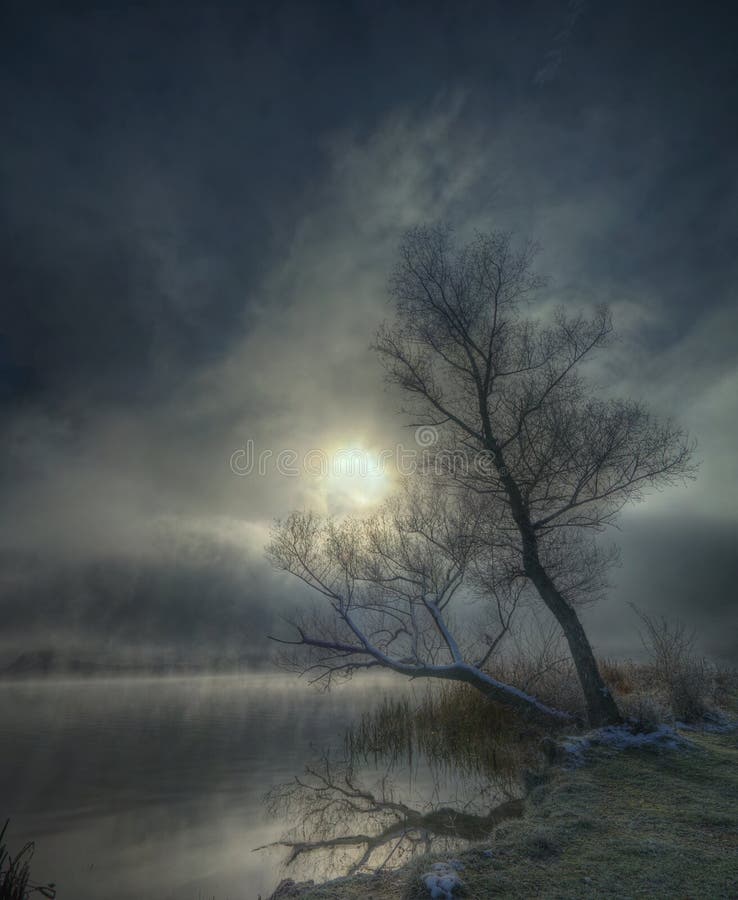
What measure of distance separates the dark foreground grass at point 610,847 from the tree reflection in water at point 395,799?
0.75 meters

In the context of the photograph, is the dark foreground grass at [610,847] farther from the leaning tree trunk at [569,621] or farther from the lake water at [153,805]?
the lake water at [153,805]

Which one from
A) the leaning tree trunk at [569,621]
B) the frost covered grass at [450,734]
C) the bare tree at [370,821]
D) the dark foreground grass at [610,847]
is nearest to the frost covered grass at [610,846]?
the dark foreground grass at [610,847]

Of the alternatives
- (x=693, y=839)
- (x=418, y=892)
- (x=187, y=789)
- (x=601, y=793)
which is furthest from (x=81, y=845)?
(x=693, y=839)

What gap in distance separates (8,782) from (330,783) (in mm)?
6555

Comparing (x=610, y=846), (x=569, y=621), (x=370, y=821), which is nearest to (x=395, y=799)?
(x=370, y=821)

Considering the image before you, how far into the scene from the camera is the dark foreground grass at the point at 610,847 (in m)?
A: 3.27

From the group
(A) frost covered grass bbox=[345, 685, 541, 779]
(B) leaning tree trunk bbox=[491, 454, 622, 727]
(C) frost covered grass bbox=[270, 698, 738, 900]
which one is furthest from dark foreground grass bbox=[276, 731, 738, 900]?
(A) frost covered grass bbox=[345, 685, 541, 779]

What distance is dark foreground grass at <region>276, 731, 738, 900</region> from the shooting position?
327cm

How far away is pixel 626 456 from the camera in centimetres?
979

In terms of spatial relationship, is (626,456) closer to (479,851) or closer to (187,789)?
(479,851)

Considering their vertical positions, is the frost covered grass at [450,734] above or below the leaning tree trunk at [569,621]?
below

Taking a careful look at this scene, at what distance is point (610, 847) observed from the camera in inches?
156

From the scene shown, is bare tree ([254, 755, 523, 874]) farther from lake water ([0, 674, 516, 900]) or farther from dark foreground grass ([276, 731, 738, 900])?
dark foreground grass ([276, 731, 738, 900])

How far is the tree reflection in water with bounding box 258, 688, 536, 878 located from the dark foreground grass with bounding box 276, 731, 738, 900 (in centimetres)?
75
